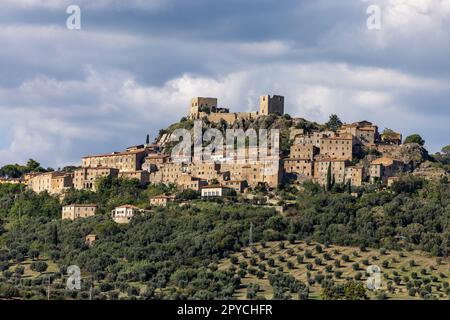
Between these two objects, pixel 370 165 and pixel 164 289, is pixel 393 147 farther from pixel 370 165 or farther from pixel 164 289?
pixel 164 289

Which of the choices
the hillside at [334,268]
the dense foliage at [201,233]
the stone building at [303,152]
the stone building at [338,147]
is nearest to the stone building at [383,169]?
the dense foliage at [201,233]

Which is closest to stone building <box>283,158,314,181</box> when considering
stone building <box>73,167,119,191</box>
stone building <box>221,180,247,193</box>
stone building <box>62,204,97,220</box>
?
stone building <box>221,180,247,193</box>

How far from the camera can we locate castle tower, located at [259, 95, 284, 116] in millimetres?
116062

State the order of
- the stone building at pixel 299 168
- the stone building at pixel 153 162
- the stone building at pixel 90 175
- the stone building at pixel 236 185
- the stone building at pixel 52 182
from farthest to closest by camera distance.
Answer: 1. the stone building at pixel 52 182
2. the stone building at pixel 153 162
3. the stone building at pixel 90 175
4. the stone building at pixel 299 168
5. the stone building at pixel 236 185

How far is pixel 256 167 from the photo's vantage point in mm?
101438

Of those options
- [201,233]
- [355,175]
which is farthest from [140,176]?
[355,175]

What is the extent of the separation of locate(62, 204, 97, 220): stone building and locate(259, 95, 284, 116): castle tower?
22591mm

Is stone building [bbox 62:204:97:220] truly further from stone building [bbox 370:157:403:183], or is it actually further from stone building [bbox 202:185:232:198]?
stone building [bbox 370:157:403:183]

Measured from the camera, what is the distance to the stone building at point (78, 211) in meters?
99.1

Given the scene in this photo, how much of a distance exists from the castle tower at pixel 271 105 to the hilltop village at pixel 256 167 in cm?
41

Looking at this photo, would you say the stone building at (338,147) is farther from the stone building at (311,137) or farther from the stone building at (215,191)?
the stone building at (215,191)

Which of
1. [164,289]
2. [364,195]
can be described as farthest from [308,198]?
[164,289]

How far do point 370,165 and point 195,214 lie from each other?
15.7m

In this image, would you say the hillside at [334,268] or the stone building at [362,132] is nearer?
the hillside at [334,268]
